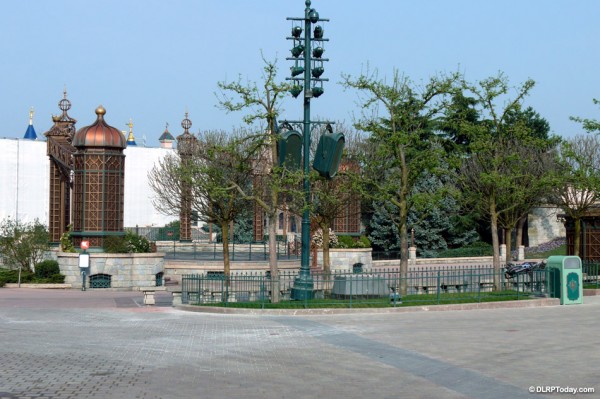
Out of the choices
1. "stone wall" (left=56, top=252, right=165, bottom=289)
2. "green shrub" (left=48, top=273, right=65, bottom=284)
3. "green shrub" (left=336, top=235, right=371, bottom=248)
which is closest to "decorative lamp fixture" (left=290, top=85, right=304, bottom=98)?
"stone wall" (left=56, top=252, right=165, bottom=289)

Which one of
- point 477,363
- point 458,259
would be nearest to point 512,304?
point 477,363

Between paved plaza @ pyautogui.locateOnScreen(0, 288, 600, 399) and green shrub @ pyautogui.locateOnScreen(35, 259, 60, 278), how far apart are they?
12.9 metres

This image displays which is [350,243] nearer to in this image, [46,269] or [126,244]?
[126,244]

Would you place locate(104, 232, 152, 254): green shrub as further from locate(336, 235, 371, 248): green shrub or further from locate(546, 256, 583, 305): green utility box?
locate(546, 256, 583, 305): green utility box

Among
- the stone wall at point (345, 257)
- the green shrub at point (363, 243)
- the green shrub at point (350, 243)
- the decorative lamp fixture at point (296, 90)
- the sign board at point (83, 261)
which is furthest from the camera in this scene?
the green shrub at point (363, 243)

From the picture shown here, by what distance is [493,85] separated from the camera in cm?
2731

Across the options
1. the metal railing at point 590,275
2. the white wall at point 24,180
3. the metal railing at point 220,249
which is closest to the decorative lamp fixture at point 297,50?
the metal railing at point 590,275

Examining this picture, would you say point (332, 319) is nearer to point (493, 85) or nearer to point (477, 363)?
point (477, 363)

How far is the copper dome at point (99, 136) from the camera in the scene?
3800cm

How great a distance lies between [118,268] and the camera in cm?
3631

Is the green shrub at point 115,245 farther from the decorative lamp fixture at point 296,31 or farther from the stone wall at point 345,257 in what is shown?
the decorative lamp fixture at point 296,31

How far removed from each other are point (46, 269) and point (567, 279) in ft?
72.3

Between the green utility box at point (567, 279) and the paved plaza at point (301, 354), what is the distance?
953mm

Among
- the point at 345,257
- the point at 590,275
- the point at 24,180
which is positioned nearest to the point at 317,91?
the point at 590,275
